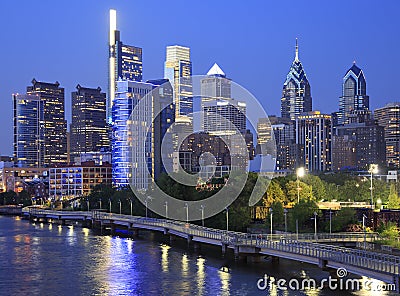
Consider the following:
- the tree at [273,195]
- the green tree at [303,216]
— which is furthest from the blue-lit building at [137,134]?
the green tree at [303,216]

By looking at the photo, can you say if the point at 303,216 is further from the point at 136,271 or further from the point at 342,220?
the point at 136,271

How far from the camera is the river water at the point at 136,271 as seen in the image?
40844 mm

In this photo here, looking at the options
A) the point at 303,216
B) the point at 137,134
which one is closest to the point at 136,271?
the point at 303,216

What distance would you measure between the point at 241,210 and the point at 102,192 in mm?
55249

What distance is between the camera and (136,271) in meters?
48.2

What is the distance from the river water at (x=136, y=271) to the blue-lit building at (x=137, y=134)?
110504 millimetres

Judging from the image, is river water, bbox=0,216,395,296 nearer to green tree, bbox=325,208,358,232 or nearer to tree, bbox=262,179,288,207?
green tree, bbox=325,208,358,232

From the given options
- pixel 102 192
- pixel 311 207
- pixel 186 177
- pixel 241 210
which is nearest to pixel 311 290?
pixel 311 207

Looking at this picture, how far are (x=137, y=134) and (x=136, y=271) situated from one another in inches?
5305

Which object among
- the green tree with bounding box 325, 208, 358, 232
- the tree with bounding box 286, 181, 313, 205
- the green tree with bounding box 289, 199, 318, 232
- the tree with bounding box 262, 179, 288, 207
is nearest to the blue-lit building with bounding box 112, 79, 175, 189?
the tree with bounding box 286, 181, 313, 205

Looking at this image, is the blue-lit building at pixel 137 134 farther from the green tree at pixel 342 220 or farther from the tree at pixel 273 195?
the green tree at pixel 342 220

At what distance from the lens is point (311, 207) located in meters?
60.6

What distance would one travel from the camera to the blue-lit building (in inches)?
7047

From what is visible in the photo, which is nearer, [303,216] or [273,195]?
[303,216]
